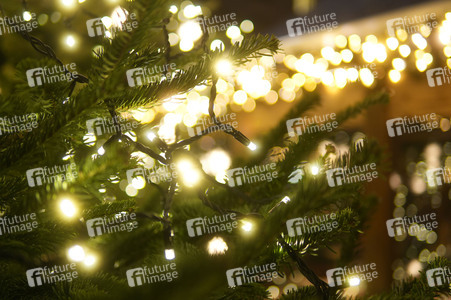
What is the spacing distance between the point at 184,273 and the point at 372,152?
0.28 metres

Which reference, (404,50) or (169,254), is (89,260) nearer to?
(169,254)

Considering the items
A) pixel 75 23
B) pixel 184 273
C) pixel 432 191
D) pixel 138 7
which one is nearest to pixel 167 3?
pixel 138 7
